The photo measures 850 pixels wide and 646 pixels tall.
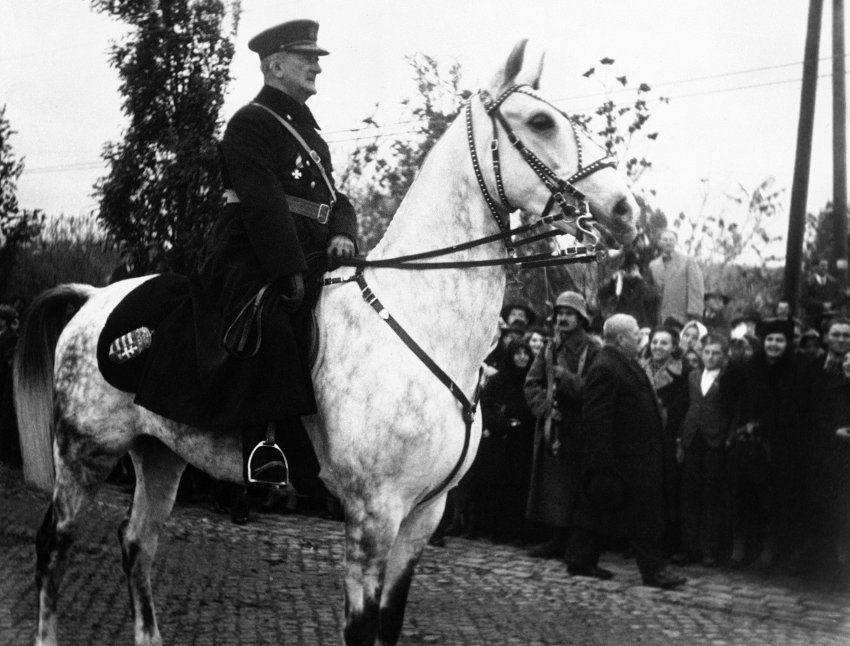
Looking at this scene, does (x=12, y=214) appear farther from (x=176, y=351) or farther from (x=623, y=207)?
(x=623, y=207)

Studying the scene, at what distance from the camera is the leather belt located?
5.38m

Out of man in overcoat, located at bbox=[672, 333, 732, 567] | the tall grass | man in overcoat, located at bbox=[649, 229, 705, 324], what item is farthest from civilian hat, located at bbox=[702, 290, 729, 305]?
the tall grass

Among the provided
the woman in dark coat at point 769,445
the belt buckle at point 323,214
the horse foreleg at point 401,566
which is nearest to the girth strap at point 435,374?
the horse foreleg at point 401,566

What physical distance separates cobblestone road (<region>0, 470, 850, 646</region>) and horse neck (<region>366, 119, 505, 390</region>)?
2.46 meters

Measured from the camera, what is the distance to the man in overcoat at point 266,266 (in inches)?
199

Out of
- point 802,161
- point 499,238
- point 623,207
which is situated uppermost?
point 802,161

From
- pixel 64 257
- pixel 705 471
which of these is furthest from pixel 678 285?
pixel 64 257

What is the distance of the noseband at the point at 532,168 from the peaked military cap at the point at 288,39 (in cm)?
86

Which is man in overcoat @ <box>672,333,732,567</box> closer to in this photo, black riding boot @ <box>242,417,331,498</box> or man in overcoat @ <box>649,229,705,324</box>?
man in overcoat @ <box>649,229,705,324</box>

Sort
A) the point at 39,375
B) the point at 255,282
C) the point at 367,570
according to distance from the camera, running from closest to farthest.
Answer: the point at 367,570 → the point at 255,282 → the point at 39,375

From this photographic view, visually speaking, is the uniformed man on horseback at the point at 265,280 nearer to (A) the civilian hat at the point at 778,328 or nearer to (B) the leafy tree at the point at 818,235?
(A) the civilian hat at the point at 778,328

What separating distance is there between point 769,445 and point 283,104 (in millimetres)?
5646

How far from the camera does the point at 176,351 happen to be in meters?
5.65

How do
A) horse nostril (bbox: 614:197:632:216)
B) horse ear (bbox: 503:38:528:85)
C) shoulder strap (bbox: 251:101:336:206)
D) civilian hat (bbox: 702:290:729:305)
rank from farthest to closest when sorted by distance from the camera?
civilian hat (bbox: 702:290:729:305)
shoulder strap (bbox: 251:101:336:206)
horse ear (bbox: 503:38:528:85)
horse nostril (bbox: 614:197:632:216)
